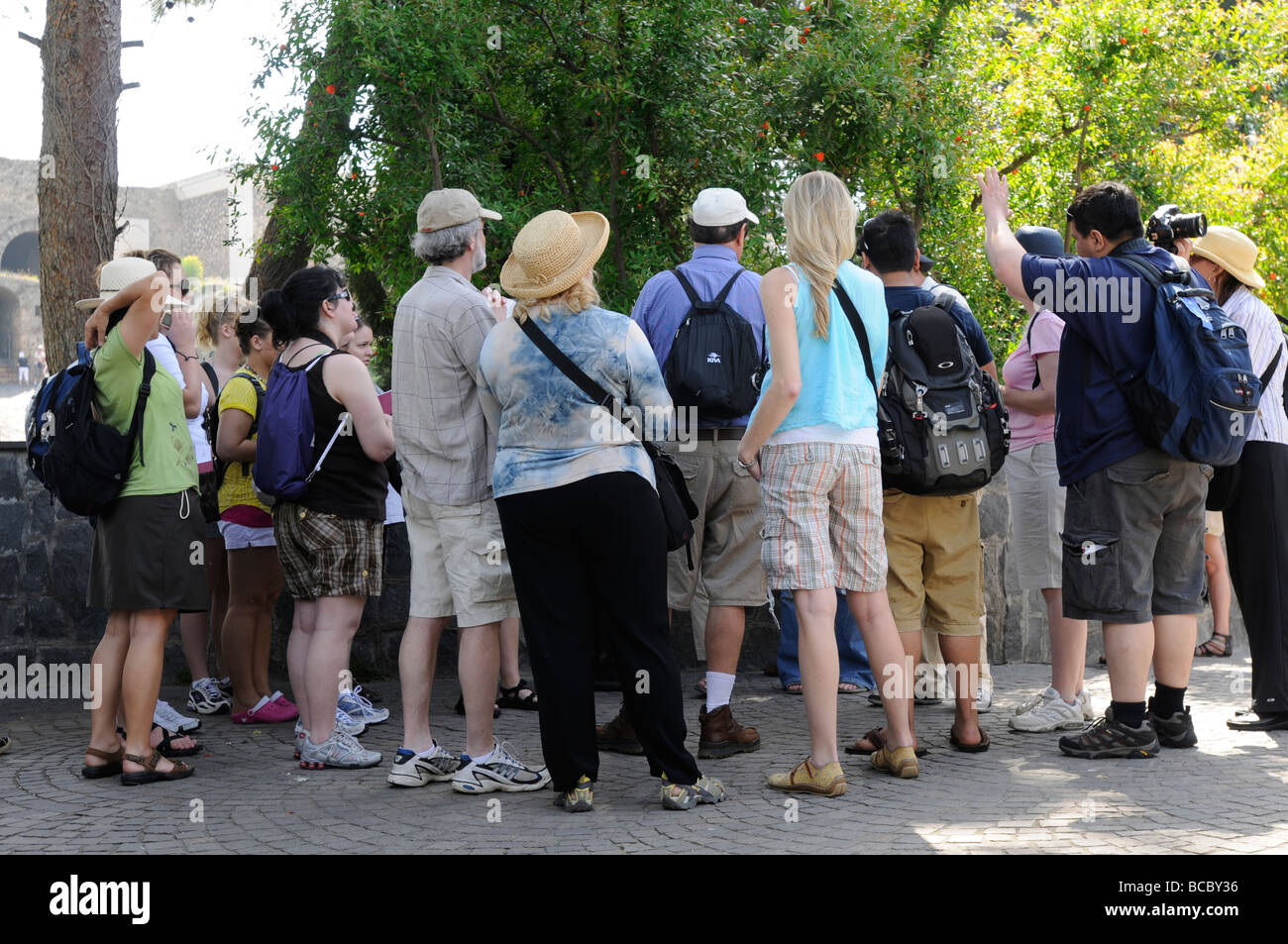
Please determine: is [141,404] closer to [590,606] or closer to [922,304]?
[590,606]

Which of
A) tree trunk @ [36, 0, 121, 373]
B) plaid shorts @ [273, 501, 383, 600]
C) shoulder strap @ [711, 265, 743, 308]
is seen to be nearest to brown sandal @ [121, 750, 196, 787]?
plaid shorts @ [273, 501, 383, 600]

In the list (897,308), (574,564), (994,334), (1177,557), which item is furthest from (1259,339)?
(994,334)

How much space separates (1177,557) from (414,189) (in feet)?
15.3

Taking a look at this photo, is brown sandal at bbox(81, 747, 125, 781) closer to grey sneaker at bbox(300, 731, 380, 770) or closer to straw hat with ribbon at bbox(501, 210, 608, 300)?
grey sneaker at bbox(300, 731, 380, 770)

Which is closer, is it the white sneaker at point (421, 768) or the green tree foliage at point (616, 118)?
the white sneaker at point (421, 768)

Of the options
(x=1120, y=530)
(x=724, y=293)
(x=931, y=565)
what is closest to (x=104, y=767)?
(x=724, y=293)

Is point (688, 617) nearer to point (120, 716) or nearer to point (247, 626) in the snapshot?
point (247, 626)

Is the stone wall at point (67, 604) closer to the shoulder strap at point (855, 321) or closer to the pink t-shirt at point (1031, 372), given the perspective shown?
the pink t-shirt at point (1031, 372)

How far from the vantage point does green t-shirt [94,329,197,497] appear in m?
5.01

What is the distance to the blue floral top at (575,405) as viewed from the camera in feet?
14.2

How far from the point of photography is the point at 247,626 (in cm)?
620

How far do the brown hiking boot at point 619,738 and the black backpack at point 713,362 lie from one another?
1.32m

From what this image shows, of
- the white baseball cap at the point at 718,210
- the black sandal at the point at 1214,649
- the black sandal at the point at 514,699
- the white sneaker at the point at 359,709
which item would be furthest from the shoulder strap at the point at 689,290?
the black sandal at the point at 1214,649

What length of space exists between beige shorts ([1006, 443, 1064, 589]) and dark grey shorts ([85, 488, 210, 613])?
3579 millimetres
